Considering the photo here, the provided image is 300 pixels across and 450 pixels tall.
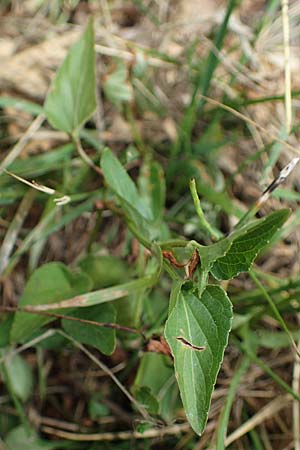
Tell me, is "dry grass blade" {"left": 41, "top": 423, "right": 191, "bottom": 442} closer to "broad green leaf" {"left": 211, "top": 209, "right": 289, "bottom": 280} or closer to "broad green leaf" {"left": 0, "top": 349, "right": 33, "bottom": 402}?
"broad green leaf" {"left": 0, "top": 349, "right": 33, "bottom": 402}

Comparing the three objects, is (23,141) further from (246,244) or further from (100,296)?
(246,244)

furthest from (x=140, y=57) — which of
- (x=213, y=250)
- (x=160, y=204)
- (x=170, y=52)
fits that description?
(x=213, y=250)

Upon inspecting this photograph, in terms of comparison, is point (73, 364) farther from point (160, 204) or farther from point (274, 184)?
point (274, 184)

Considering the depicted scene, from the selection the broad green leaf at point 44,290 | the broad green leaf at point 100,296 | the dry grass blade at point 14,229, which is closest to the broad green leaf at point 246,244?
the broad green leaf at point 100,296

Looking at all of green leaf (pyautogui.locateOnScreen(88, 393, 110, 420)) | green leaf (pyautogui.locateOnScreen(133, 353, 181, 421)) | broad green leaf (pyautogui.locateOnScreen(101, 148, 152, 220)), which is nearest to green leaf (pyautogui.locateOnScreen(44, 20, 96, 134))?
broad green leaf (pyautogui.locateOnScreen(101, 148, 152, 220))

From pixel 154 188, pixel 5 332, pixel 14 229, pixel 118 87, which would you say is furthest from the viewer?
pixel 118 87

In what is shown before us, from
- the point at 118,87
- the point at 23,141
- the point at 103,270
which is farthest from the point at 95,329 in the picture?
the point at 118,87

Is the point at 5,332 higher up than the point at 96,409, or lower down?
higher up
